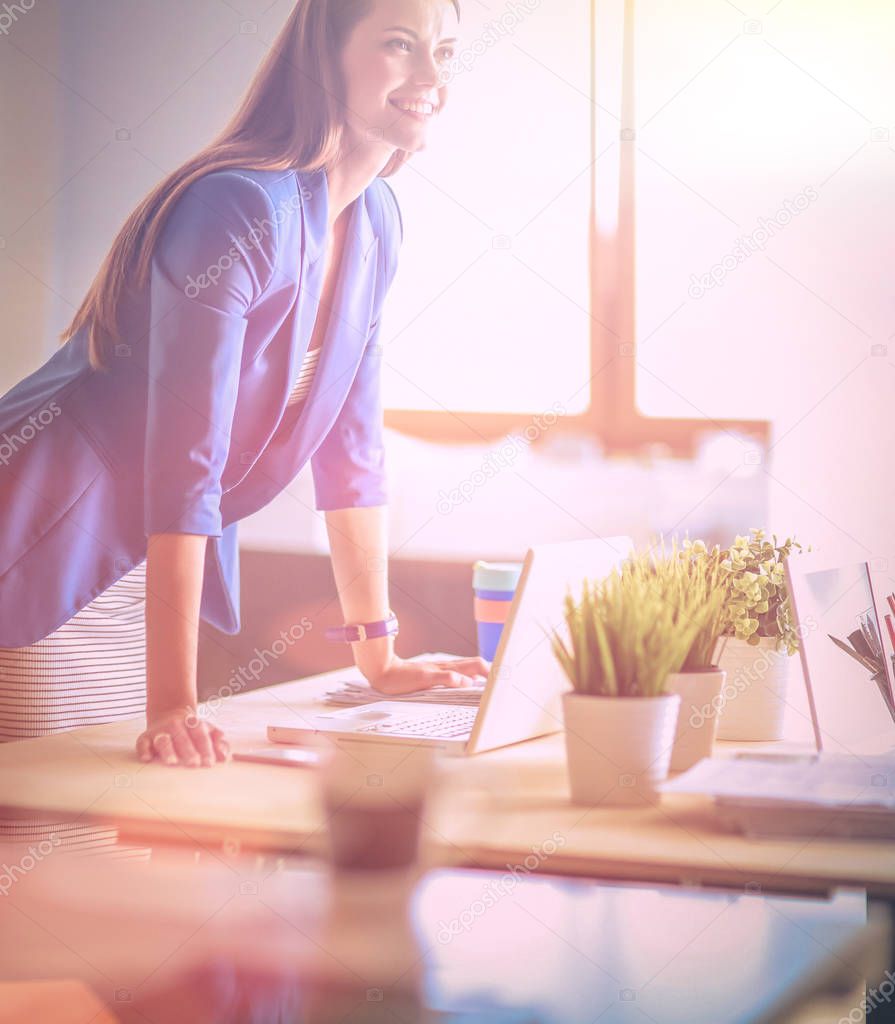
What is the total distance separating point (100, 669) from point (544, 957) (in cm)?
120

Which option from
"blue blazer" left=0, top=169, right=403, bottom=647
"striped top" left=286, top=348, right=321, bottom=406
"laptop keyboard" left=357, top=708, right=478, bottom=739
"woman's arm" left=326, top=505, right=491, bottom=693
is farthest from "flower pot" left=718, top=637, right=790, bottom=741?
"striped top" left=286, top=348, right=321, bottom=406

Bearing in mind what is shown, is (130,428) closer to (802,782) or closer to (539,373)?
(539,373)

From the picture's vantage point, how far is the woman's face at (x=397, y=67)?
7.19ft

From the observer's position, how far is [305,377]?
215cm

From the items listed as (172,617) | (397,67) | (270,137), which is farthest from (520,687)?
(397,67)

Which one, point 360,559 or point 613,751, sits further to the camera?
point 360,559

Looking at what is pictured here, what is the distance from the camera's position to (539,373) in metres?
2.58

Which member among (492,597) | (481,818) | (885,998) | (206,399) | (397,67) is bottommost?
(885,998)

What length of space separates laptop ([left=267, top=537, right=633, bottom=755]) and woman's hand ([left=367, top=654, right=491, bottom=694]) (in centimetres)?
21

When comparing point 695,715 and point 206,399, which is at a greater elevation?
point 206,399

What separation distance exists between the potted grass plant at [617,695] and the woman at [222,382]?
0.77 metres

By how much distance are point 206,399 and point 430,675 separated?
60 cm

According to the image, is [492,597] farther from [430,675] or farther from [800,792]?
[800,792]

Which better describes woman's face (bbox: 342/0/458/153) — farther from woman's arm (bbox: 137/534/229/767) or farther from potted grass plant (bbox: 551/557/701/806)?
potted grass plant (bbox: 551/557/701/806)
